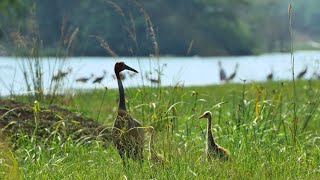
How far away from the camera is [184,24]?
36.6 m

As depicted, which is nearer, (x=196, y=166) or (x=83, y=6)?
(x=196, y=166)

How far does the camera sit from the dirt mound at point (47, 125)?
29.2 ft

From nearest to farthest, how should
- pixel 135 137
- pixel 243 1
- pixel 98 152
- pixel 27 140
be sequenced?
pixel 135 137 < pixel 98 152 < pixel 27 140 < pixel 243 1

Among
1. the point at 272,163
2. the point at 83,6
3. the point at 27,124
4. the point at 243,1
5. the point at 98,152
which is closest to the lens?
the point at 272,163

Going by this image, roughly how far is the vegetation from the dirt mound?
1535 cm

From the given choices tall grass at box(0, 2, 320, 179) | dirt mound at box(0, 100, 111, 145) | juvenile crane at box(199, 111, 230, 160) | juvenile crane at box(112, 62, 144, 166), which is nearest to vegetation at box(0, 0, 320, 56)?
dirt mound at box(0, 100, 111, 145)

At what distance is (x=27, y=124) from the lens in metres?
9.24

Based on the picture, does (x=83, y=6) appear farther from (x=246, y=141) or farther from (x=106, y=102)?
(x=246, y=141)

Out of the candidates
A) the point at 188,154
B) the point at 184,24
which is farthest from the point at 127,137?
the point at 184,24

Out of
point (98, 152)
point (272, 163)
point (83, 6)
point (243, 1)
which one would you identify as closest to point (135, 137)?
point (98, 152)

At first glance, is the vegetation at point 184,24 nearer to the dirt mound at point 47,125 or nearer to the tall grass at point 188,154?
the dirt mound at point 47,125

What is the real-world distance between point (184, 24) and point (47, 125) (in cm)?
2756

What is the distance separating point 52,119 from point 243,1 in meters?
32.5

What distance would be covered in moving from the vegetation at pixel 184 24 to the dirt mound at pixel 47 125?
15.4m
